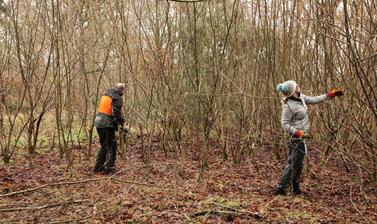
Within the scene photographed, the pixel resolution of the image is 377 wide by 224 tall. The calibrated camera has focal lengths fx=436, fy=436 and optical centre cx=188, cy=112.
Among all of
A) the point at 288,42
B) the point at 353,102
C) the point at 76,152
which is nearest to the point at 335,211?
the point at 353,102

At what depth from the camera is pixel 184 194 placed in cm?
577

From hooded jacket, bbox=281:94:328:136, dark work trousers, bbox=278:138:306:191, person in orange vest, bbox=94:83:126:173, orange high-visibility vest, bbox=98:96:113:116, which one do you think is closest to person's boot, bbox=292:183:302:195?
dark work trousers, bbox=278:138:306:191

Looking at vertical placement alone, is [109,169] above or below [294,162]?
below

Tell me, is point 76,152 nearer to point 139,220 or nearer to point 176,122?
point 176,122

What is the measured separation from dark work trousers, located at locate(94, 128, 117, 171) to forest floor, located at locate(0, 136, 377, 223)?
29cm

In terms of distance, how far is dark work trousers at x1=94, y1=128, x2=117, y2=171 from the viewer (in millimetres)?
7523

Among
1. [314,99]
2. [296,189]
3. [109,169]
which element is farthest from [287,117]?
[109,169]

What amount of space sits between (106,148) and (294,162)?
3.33 meters

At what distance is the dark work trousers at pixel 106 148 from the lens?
7.52 metres

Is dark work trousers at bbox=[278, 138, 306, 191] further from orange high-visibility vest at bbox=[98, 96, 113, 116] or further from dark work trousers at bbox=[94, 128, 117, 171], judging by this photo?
orange high-visibility vest at bbox=[98, 96, 113, 116]

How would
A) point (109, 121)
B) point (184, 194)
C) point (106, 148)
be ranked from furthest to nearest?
1. point (106, 148)
2. point (109, 121)
3. point (184, 194)

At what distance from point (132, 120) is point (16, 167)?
3.13m

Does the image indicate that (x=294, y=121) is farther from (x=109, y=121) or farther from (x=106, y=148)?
(x=106, y=148)

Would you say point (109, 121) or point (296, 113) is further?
point (109, 121)
